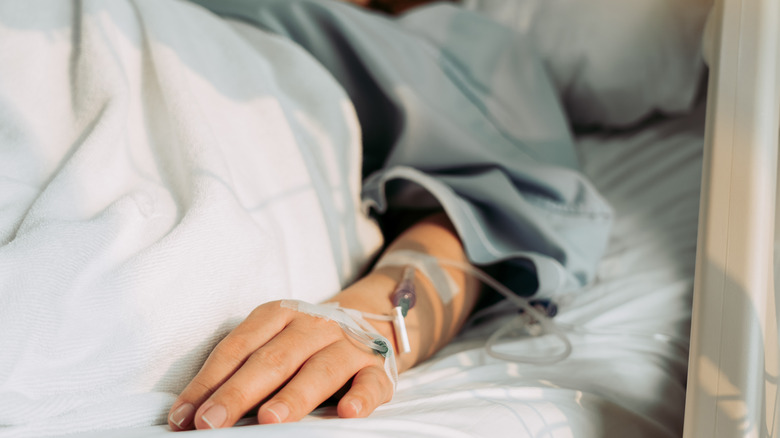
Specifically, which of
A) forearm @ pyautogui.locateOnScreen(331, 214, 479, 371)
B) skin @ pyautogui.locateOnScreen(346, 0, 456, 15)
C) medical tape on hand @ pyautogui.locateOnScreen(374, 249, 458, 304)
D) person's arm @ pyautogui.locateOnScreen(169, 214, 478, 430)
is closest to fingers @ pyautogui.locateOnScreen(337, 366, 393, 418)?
person's arm @ pyautogui.locateOnScreen(169, 214, 478, 430)

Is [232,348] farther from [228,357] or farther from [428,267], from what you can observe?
[428,267]

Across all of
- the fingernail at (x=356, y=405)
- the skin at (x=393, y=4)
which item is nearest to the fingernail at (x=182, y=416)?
the fingernail at (x=356, y=405)

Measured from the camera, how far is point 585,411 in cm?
51

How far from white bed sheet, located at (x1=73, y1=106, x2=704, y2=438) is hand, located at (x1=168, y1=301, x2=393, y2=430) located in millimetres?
17

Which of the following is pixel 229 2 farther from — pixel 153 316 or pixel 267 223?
pixel 153 316

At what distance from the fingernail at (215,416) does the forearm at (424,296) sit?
0.66 ft

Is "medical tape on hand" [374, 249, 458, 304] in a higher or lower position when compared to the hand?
lower

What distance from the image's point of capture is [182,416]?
0.40 metres

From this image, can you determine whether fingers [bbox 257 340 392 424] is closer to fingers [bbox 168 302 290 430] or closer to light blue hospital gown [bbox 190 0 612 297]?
fingers [bbox 168 302 290 430]

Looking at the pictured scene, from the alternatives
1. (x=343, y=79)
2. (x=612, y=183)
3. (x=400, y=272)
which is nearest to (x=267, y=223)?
(x=400, y=272)

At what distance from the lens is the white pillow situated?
3.20 ft

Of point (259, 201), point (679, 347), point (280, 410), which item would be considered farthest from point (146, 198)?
point (679, 347)

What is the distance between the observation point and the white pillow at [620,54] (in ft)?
3.20

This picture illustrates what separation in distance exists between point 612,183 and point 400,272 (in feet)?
1.58
